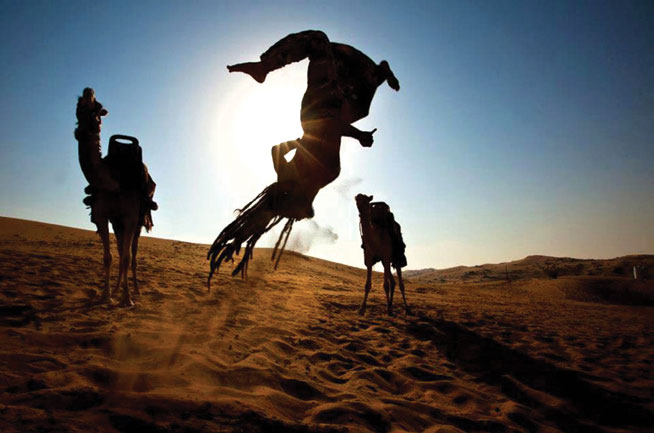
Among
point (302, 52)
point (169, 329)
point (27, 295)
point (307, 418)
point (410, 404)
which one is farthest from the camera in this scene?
point (27, 295)

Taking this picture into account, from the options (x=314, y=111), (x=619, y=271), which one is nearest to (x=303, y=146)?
(x=314, y=111)

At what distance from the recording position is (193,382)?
7.63ft

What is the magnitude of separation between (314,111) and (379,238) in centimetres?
700

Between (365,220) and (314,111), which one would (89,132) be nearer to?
(314,111)

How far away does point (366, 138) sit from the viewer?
1.49 metres

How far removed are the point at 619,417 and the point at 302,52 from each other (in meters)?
4.12

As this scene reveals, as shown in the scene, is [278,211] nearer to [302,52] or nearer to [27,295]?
[302,52]

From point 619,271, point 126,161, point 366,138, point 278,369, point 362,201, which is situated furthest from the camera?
point 619,271

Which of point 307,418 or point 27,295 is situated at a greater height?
point 27,295

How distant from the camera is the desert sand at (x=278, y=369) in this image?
1911 millimetres

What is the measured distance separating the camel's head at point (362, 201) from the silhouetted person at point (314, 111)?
6.01 meters

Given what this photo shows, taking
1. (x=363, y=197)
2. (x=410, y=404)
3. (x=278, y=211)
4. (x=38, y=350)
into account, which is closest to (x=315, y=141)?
(x=278, y=211)

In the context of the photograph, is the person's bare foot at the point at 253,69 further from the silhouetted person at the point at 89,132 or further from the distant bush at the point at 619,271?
the distant bush at the point at 619,271

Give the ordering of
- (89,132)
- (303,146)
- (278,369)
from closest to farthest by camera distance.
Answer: (303,146)
(278,369)
(89,132)
